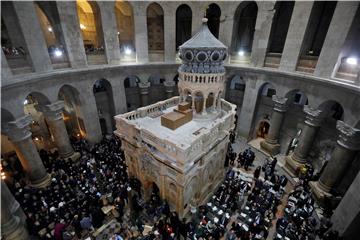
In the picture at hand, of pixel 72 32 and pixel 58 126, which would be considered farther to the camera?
pixel 58 126

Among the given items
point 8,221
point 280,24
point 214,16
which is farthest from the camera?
point 214,16

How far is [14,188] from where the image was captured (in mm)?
13414

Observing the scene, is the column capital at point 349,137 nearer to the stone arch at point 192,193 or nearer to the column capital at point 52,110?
the stone arch at point 192,193

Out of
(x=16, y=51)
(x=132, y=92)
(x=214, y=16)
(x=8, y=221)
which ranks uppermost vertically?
(x=214, y=16)

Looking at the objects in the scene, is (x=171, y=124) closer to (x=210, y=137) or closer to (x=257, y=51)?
(x=210, y=137)

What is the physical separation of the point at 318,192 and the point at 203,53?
12634mm

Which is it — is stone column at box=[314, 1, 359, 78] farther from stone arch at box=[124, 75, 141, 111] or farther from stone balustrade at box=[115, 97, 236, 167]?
stone arch at box=[124, 75, 141, 111]

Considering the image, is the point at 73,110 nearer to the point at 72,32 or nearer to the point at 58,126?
the point at 58,126

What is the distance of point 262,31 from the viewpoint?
17.0 m

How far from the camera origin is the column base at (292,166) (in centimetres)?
1583

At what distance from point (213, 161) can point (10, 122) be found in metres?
13.6

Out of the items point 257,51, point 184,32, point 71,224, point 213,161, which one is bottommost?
point 71,224

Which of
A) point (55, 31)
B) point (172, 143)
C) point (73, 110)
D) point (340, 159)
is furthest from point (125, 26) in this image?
point (340, 159)

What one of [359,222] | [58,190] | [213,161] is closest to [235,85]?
[213,161]
